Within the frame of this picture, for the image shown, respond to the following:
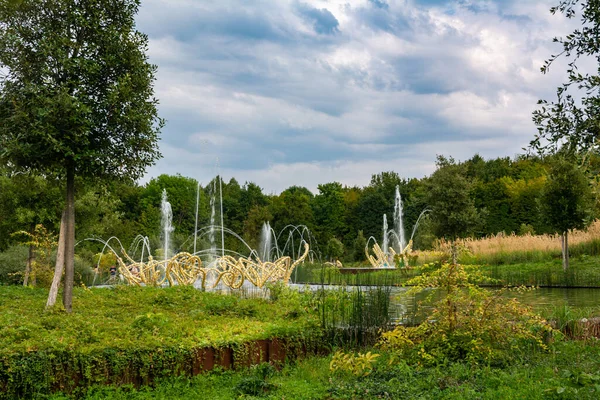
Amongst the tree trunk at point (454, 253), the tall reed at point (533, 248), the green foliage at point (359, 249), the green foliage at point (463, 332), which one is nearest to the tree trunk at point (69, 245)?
the green foliage at point (463, 332)

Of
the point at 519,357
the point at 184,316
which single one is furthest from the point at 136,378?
the point at 519,357

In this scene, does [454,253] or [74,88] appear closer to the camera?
[454,253]

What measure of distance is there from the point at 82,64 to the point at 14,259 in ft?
35.5

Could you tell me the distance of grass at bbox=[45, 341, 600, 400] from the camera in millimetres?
4414

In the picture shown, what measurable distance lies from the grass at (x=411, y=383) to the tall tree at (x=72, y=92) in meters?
3.03

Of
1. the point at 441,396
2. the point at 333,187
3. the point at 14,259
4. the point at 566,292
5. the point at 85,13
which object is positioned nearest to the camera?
the point at 441,396

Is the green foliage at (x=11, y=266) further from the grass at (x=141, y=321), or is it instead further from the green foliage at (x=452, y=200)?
the green foliage at (x=452, y=200)

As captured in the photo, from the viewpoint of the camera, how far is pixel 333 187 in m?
44.1

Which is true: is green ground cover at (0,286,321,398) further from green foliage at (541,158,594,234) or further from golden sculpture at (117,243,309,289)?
green foliage at (541,158,594,234)

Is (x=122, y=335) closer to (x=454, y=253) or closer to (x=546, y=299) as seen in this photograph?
(x=454, y=253)

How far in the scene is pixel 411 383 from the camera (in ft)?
15.8

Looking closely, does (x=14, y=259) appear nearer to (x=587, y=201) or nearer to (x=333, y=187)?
(x=587, y=201)

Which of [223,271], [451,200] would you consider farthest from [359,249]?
[223,271]

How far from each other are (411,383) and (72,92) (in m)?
6.11
